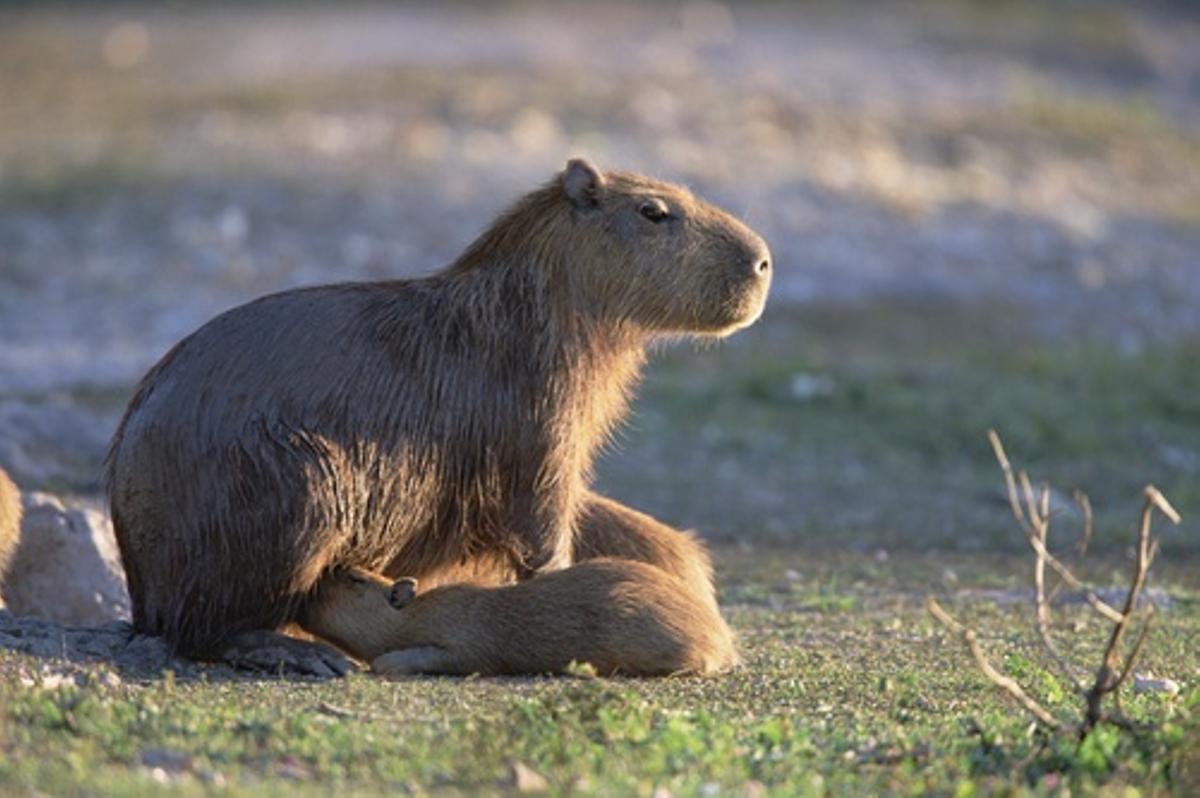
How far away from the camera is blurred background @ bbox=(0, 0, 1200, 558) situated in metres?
10.9

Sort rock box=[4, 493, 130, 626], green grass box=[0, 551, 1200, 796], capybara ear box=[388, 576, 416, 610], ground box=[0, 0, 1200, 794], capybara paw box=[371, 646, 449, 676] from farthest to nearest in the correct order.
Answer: rock box=[4, 493, 130, 626] < capybara ear box=[388, 576, 416, 610] < capybara paw box=[371, 646, 449, 676] < ground box=[0, 0, 1200, 794] < green grass box=[0, 551, 1200, 796]

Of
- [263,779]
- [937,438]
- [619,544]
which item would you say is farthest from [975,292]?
[263,779]

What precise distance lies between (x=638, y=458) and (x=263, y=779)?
6226 millimetres

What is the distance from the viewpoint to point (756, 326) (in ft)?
44.5

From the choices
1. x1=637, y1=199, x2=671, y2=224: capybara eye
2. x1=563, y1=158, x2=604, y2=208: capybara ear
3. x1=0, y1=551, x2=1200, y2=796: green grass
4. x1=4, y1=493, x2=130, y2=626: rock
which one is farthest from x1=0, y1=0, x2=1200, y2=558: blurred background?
x1=0, y1=551, x2=1200, y2=796: green grass

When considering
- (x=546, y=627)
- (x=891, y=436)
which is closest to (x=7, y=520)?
(x=546, y=627)

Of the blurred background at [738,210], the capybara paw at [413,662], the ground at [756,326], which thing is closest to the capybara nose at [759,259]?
the ground at [756,326]

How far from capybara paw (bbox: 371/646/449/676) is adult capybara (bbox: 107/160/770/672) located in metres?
0.16

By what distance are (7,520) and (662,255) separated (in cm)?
211

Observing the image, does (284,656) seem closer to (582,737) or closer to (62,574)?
(582,737)

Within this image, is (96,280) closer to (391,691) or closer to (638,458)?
(638,458)

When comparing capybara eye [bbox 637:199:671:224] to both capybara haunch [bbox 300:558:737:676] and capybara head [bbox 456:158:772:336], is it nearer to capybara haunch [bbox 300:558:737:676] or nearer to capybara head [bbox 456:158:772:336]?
capybara head [bbox 456:158:772:336]

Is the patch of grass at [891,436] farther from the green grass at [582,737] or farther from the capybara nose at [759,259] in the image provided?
the green grass at [582,737]

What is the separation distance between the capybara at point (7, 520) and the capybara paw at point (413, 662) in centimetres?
122
